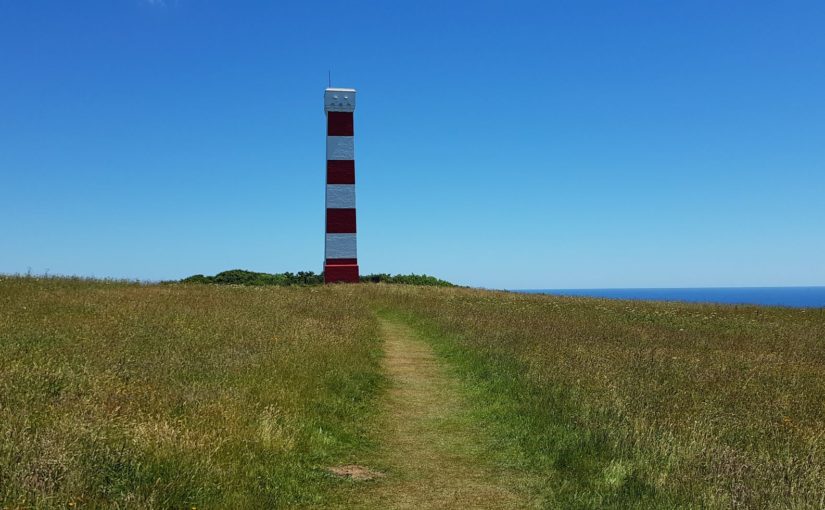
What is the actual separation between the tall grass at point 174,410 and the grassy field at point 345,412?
27 millimetres

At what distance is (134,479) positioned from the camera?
198 inches

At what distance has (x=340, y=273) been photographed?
121 feet

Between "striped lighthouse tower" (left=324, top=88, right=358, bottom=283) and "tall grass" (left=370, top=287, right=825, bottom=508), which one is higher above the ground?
"striped lighthouse tower" (left=324, top=88, right=358, bottom=283)

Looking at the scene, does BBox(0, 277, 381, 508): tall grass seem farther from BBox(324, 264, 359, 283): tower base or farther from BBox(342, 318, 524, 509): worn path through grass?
BBox(324, 264, 359, 283): tower base

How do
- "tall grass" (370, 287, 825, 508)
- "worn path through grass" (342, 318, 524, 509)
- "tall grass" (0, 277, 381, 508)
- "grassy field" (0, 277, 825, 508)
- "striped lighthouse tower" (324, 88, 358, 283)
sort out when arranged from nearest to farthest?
"tall grass" (0, 277, 381, 508), "grassy field" (0, 277, 825, 508), "tall grass" (370, 287, 825, 508), "worn path through grass" (342, 318, 524, 509), "striped lighthouse tower" (324, 88, 358, 283)

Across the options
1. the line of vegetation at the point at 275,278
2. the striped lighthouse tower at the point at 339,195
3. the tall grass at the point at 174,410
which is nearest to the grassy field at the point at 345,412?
the tall grass at the point at 174,410

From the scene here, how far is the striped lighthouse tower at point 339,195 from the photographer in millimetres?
36562

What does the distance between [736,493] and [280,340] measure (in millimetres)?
9376

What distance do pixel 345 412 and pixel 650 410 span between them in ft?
14.2

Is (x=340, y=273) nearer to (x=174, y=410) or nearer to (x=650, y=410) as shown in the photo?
(x=650, y=410)

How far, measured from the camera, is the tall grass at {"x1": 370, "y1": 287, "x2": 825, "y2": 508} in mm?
5621

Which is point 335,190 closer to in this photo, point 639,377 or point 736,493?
point 639,377

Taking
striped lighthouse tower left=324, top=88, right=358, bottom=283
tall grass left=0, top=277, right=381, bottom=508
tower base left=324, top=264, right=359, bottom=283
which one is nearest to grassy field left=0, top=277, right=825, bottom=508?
tall grass left=0, top=277, right=381, bottom=508

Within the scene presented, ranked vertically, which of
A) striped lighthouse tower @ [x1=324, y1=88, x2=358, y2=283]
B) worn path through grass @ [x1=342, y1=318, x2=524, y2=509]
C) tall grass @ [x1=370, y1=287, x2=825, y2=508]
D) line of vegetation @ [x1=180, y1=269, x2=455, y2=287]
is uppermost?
striped lighthouse tower @ [x1=324, y1=88, x2=358, y2=283]
